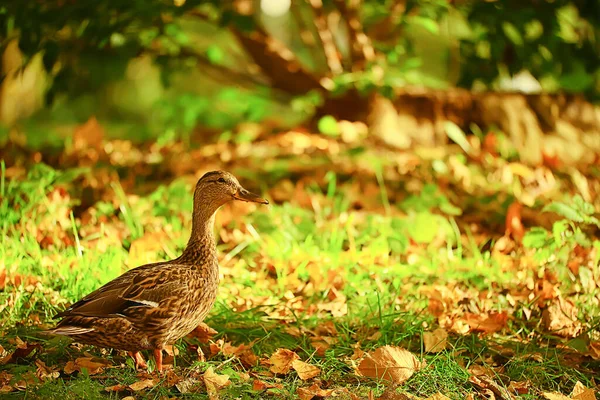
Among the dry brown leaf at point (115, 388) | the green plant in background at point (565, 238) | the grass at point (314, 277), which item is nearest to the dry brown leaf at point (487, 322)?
the grass at point (314, 277)

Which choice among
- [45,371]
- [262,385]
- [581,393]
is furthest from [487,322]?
[45,371]

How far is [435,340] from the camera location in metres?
3.81

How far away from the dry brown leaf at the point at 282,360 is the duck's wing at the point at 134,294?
1.68 ft

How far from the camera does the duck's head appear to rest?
371cm

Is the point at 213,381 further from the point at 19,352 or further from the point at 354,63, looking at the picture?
the point at 354,63

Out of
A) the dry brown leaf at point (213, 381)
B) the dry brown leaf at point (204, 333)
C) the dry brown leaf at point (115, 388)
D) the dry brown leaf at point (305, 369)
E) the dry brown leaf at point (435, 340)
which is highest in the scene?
the dry brown leaf at point (115, 388)

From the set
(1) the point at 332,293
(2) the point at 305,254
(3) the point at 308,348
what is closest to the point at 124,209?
(2) the point at 305,254

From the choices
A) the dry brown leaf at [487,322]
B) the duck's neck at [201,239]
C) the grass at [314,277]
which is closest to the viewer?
the grass at [314,277]

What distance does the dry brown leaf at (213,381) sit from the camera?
3.19 metres

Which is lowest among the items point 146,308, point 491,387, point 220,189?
point 491,387

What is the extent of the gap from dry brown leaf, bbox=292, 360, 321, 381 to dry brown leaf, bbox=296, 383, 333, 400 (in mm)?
130

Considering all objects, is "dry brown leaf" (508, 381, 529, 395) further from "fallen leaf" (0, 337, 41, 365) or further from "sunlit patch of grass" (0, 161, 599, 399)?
"fallen leaf" (0, 337, 41, 365)

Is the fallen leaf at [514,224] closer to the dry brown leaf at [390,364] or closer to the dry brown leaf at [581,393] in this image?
the dry brown leaf at [581,393]

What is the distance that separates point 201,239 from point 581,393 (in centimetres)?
180
